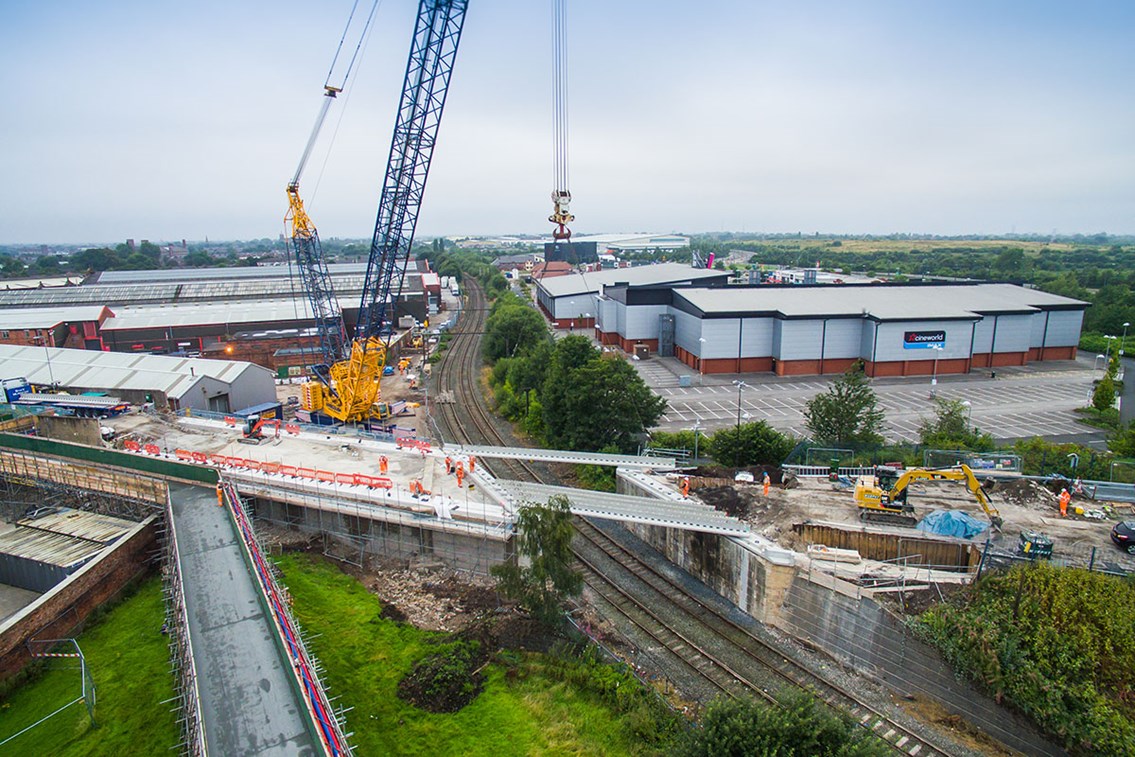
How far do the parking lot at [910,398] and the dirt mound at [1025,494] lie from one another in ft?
28.6

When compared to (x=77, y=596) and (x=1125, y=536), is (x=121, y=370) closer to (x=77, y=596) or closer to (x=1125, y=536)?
(x=77, y=596)

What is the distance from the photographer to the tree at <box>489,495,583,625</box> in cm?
1448

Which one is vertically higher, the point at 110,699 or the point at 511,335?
the point at 511,335

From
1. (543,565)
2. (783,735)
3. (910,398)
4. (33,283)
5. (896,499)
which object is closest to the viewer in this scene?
(783,735)

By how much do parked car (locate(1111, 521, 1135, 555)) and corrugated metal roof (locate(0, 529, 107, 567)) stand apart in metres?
28.2

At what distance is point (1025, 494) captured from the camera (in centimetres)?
1906

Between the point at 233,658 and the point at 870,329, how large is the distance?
130ft

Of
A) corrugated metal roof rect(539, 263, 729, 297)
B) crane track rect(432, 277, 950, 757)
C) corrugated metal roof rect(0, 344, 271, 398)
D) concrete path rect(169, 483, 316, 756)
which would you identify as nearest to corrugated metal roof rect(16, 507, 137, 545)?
concrete path rect(169, 483, 316, 756)

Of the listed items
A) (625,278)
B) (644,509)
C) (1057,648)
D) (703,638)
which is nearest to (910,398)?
(644,509)

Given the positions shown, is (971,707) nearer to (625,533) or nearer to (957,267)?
(625,533)

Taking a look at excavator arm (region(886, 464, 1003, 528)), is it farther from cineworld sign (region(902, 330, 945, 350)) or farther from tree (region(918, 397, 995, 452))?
cineworld sign (region(902, 330, 945, 350))

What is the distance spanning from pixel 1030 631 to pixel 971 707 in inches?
79.8

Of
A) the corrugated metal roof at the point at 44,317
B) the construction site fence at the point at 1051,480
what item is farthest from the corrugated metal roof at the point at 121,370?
the construction site fence at the point at 1051,480

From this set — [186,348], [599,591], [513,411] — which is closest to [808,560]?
[599,591]
